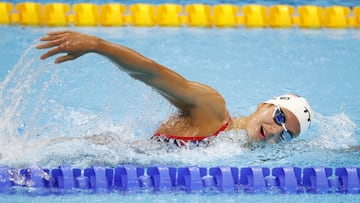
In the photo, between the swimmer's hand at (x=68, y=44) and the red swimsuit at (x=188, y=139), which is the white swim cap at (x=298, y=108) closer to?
the red swimsuit at (x=188, y=139)

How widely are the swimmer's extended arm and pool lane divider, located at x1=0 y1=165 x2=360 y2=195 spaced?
0.30m

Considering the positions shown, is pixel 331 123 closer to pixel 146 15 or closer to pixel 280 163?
pixel 280 163

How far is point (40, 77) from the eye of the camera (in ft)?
16.5

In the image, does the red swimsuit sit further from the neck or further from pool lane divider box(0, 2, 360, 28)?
pool lane divider box(0, 2, 360, 28)

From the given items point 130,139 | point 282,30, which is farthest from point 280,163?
A: point 282,30

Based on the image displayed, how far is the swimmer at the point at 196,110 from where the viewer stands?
3037 mm

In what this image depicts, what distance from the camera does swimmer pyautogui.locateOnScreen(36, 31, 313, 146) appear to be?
A: 3.04 m

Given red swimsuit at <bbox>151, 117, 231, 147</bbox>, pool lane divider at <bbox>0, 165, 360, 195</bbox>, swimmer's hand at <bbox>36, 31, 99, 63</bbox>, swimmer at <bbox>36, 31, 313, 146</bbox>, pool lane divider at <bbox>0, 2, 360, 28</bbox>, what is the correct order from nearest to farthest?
swimmer's hand at <bbox>36, 31, 99, 63</bbox> < swimmer at <bbox>36, 31, 313, 146</bbox> < pool lane divider at <bbox>0, 165, 360, 195</bbox> < red swimsuit at <bbox>151, 117, 231, 147</bbox> < pool lane divider at <bbox>0, 2, 360, 28</bbox>

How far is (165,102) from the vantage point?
3.67 metres

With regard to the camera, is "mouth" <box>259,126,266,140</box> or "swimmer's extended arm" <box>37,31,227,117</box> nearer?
"swimmer's extended arm" <box>37,31,227,117</box>

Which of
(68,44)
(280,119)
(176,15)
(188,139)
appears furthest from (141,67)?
(176,15)

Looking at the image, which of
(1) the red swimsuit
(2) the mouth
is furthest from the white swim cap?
(1) the red swimsuit

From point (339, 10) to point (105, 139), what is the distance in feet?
11.4

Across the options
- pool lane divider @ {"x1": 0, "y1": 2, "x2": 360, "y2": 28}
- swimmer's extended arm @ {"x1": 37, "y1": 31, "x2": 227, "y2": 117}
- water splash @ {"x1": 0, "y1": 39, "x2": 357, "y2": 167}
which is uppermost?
pool lane divider @ {"x1": 0, "y1": 2, "x2": 360, "y2": 28}
